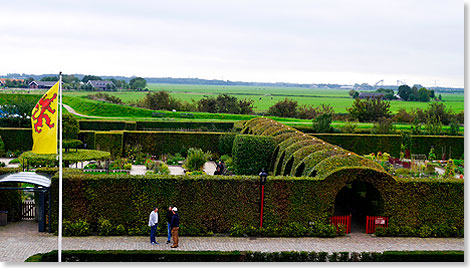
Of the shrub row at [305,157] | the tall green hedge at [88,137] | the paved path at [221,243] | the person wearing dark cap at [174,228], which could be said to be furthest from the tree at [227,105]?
the person wearing dark cap at [174,228]

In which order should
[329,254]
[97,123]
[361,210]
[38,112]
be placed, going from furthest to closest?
[97,123], [361,210], [329,254], [38,112]

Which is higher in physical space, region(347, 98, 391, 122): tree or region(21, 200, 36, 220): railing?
region(347, 98, 391, 122): tree

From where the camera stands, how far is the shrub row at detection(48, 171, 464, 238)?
58.5 ft

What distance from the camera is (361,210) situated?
68.2ft

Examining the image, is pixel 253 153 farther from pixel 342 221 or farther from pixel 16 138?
pixel 16 138

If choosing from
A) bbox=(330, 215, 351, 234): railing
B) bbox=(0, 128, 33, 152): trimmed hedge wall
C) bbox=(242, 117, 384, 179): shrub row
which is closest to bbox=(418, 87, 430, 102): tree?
bbox=(242, 117, 384, 179): shrub row

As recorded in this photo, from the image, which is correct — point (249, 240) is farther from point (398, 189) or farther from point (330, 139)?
point (330, 139)

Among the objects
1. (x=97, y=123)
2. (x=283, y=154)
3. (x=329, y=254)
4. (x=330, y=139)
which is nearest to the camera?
(x=329, y=254)

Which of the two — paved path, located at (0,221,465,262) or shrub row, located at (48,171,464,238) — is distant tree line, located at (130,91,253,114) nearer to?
shrub row, located at (48,171,464,238)

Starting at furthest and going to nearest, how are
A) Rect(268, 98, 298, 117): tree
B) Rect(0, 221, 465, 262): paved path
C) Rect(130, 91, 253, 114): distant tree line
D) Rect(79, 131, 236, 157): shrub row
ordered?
Rect(130, 91, 253, 114): distant tree line → Rect(268, 98, 298, 117): tree → Rect(79, 131, 236, 157): shrub row → Rect(0, 221, 465, 262): paved path

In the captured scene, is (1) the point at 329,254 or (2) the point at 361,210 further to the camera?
(2) the point at 361,210

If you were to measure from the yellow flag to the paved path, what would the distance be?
3541 millimetres

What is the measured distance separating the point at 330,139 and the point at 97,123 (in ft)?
61.2

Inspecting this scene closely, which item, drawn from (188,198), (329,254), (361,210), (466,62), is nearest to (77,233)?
(188,198)
